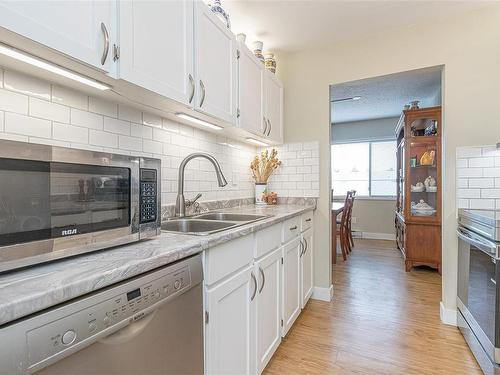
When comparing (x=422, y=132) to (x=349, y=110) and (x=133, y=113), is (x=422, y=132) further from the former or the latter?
(x=133, y=113)

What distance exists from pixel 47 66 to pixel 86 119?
0.33 metres

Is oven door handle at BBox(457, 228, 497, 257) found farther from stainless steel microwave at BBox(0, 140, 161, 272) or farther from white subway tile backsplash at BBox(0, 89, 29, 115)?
white subway tile backsplash at BBox(0, 89, 29, 115)

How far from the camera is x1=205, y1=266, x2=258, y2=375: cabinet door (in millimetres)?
1079

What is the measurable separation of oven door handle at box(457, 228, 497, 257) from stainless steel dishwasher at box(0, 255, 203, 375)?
5.40ft

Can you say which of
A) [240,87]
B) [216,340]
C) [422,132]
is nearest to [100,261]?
[216,340]

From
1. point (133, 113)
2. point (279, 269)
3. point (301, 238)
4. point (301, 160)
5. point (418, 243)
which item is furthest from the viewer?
point (418, 243)

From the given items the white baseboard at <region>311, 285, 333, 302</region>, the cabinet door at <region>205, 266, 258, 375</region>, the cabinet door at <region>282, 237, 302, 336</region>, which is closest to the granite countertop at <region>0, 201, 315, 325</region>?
the cabinet door at <region>205, 266, 258, 375</region>

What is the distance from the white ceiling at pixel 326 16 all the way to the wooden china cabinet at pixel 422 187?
169 cm

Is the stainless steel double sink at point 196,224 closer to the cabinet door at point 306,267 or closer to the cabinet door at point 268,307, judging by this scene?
the cabinet door at point 268,307

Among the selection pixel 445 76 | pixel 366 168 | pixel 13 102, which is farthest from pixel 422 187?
pixel 13 102

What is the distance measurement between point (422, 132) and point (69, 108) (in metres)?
4.17

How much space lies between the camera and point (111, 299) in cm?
66

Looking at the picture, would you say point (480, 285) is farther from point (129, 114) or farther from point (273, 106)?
point (129, 114)

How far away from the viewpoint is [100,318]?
0.63 meters
